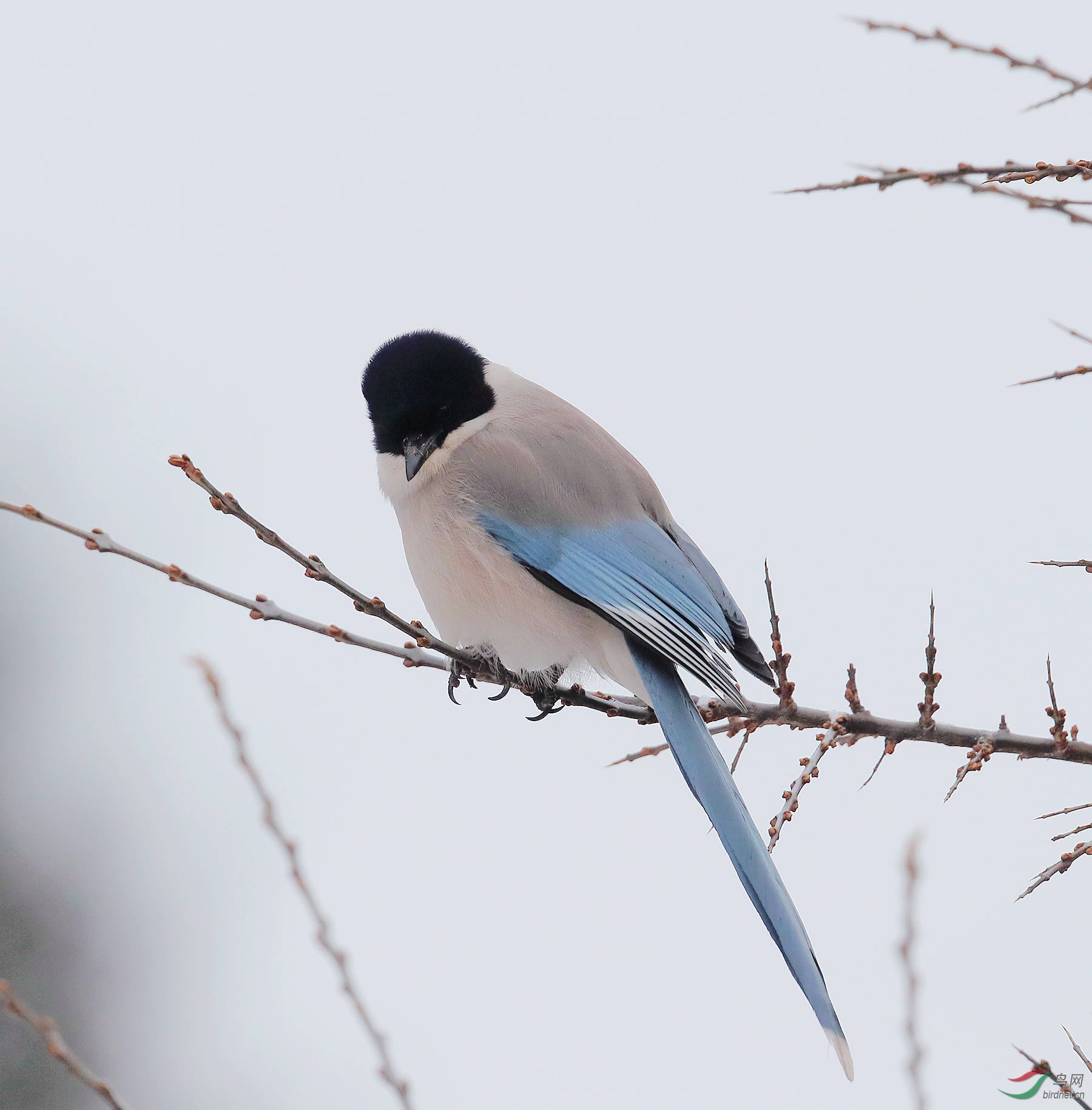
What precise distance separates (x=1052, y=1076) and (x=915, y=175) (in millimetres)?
1354

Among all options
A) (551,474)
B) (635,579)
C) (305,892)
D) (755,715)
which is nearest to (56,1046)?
(305,892)

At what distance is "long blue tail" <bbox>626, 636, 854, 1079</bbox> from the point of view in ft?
7.77

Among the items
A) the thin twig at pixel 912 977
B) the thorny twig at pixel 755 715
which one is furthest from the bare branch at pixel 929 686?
the thin twig at pixel 912 977

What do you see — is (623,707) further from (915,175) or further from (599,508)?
(915,175)

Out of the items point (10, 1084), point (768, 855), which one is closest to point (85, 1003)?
point (10, 1084)

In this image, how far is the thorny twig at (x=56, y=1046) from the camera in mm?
1264

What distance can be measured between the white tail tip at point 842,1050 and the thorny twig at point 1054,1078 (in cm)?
61

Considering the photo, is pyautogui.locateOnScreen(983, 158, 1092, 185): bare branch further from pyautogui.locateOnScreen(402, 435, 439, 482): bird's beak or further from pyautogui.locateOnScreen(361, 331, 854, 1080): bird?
pyautogui.locateOnScreen(402, 435, 439, 482): bird's beak

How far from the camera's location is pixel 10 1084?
6.37 metres

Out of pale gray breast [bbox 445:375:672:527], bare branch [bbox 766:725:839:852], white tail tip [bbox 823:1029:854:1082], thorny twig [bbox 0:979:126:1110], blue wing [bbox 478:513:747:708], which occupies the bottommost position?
thorny twig [bbox 0:979:126:1110]

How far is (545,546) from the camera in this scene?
3.20 m

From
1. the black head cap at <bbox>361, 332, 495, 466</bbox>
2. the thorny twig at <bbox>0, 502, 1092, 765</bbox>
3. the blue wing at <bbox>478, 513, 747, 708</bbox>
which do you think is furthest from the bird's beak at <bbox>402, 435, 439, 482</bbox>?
the thorny twig at <bbox>0, 502, 1092, 765</bbox>

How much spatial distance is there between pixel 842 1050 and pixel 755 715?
0.67 m

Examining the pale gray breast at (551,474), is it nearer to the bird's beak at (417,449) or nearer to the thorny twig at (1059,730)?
the bird's beak at (417,449)
